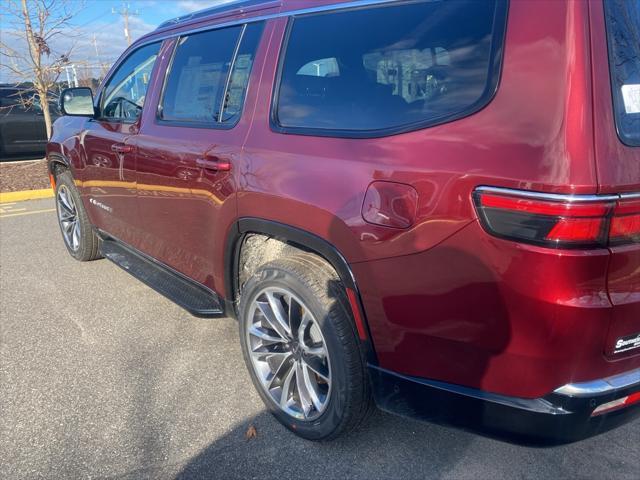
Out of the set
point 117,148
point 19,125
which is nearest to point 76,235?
point 117,148

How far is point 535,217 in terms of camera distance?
1580 mm

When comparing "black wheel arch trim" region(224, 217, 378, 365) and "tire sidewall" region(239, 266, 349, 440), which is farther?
"tire sidewall" region(239, 266, 349, 440)

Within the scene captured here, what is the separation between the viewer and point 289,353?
8.50ft

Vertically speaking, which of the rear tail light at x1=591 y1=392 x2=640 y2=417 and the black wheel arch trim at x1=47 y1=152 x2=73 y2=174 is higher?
the black wheel arch trim at x1=47 y1=152 x2=73 y2=174

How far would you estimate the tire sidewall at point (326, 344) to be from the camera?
2215 millimetres

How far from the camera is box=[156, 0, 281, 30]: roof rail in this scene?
275 centimetres

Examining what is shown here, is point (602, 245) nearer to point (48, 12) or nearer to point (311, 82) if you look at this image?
point (311, 82)

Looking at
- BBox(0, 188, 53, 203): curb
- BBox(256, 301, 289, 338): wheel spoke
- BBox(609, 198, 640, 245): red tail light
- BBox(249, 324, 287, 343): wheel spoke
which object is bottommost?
BBox(0, 188, 53, 203): curb

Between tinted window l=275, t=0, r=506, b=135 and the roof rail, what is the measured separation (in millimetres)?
384

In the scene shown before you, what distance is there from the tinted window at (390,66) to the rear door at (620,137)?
0.31 meters

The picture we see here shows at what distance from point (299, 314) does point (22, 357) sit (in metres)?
1.99

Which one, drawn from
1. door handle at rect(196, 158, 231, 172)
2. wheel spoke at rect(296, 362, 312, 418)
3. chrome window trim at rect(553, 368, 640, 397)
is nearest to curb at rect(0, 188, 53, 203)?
door handle at rect(196, 158, 231, 172)

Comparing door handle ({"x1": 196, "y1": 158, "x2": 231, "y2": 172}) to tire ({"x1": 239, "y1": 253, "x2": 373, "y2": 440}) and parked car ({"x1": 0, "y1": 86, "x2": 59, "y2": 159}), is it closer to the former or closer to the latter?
tire ({"x1": 239, "y1": 253, "x2": 373, "y2": 440})

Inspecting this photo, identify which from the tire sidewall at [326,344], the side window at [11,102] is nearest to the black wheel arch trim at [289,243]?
the tire sidewall at [326,344]
